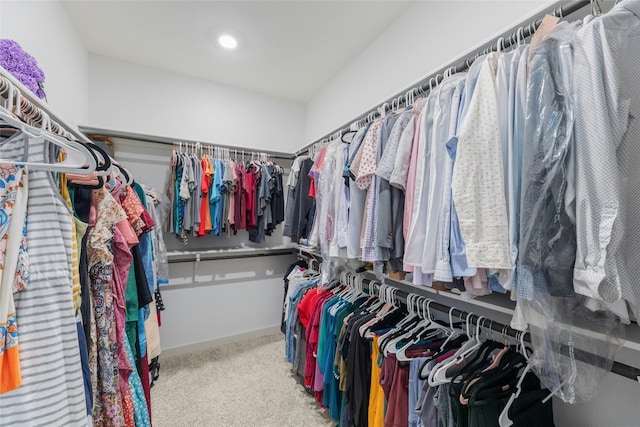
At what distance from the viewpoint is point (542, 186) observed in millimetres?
638

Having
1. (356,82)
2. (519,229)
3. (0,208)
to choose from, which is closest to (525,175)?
(519,229)

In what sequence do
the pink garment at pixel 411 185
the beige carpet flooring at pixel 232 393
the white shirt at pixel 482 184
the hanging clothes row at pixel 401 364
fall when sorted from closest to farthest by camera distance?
the white shirt at pixel 482 184 < the hanging clothes row at pixel 401 364 < the pink garment at pixel 411 185 < the beige carpet flooring at pixel 232 393

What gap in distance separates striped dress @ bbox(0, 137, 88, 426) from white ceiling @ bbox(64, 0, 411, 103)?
1.71 m

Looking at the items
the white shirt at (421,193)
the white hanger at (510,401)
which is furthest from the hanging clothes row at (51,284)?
the white hanger at (510,401)

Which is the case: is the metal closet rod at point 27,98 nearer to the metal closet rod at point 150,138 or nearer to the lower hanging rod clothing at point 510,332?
the metal closet rod at point 150,138

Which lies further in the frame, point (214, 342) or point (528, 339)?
point (214, 342)

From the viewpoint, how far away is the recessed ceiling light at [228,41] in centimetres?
206

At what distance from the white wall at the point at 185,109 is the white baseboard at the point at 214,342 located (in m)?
2.09

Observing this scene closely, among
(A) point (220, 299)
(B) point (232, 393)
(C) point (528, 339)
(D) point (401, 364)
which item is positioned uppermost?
(C) point (528, 339)

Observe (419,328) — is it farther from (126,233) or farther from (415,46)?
(415,46)

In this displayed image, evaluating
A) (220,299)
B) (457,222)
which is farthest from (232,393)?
(457,222)

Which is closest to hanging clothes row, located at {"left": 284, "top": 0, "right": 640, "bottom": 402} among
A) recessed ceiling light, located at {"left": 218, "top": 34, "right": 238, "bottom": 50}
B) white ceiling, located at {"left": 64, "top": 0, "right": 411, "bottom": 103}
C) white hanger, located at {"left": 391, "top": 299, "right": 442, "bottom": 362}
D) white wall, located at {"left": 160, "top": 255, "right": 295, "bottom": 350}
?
white hanger, located at {"left": 391, "top": 299, "right": 442, "bottom": 362}

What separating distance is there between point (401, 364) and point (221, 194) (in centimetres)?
202

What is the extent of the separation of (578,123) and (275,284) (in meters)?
2.88
